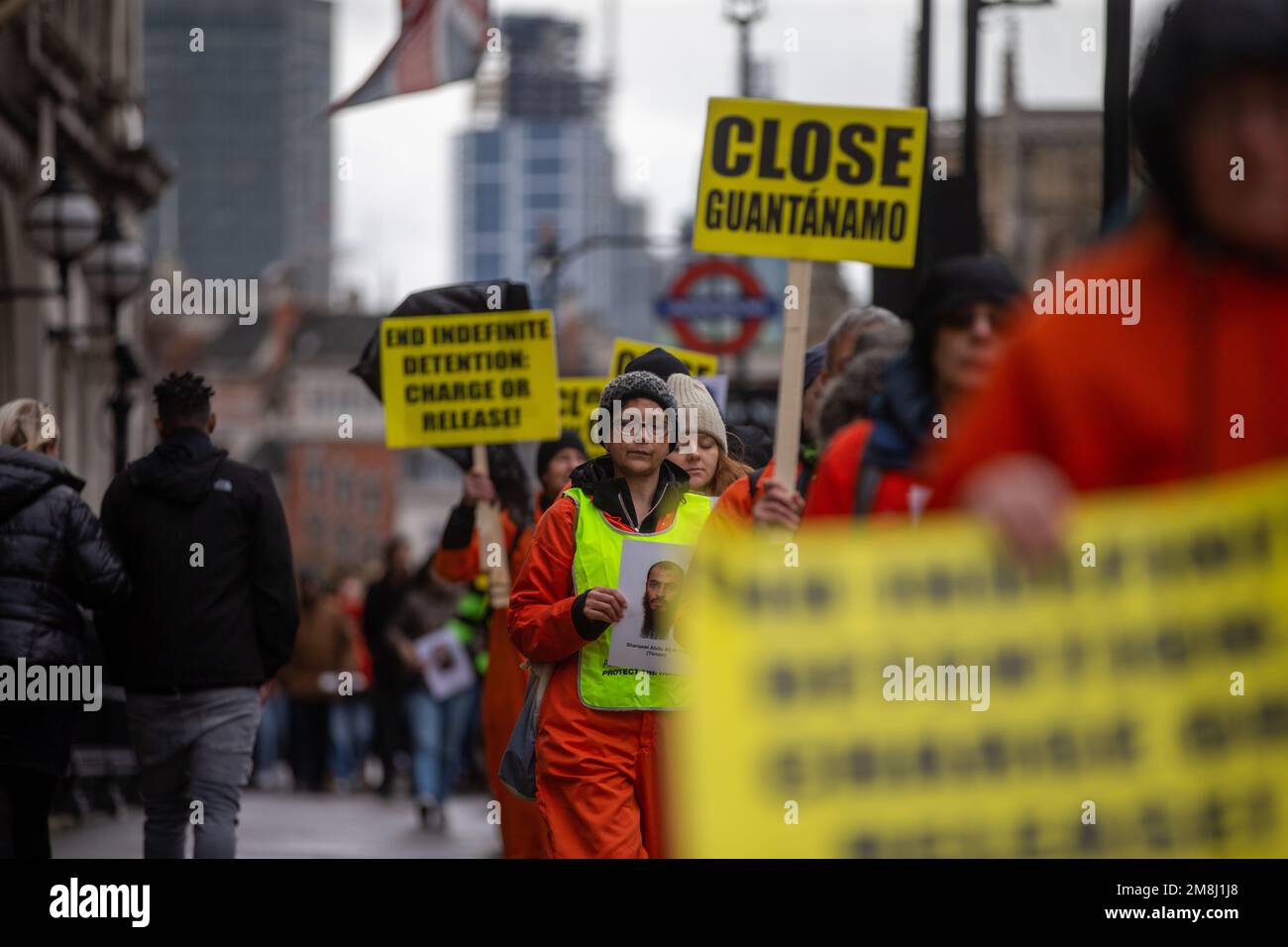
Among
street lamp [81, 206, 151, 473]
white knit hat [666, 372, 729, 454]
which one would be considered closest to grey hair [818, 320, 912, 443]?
white knit hat [666, 372, 729, 454]

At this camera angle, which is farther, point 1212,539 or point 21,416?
point 21,416

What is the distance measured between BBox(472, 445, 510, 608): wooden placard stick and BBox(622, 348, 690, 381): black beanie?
161 centimetres

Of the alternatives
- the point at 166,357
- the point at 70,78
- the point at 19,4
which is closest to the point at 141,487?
the point at 19,4

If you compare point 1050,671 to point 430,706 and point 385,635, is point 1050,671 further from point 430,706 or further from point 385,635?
point 385,635

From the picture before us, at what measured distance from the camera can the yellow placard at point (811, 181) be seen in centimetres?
640

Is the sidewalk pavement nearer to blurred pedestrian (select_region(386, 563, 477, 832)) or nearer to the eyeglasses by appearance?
blurred pedestrian (select_region(386, 563, 477, 832))

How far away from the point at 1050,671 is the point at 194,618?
18.6 ft

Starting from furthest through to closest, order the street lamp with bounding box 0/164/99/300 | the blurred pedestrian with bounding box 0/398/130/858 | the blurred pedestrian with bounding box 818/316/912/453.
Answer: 1. the street lamp with bounding box 0/164/99/300
2. the blurred pedestrian with bounding box 0/398/130/858
3. the blurred pedestrian with bounding box 818/316/912/453

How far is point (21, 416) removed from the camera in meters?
8.48

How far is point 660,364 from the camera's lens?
8141 millimetres

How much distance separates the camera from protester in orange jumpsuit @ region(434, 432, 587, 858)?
8.77m

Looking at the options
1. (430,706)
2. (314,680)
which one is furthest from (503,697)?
(314,680)

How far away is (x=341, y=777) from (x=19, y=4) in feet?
30.0
